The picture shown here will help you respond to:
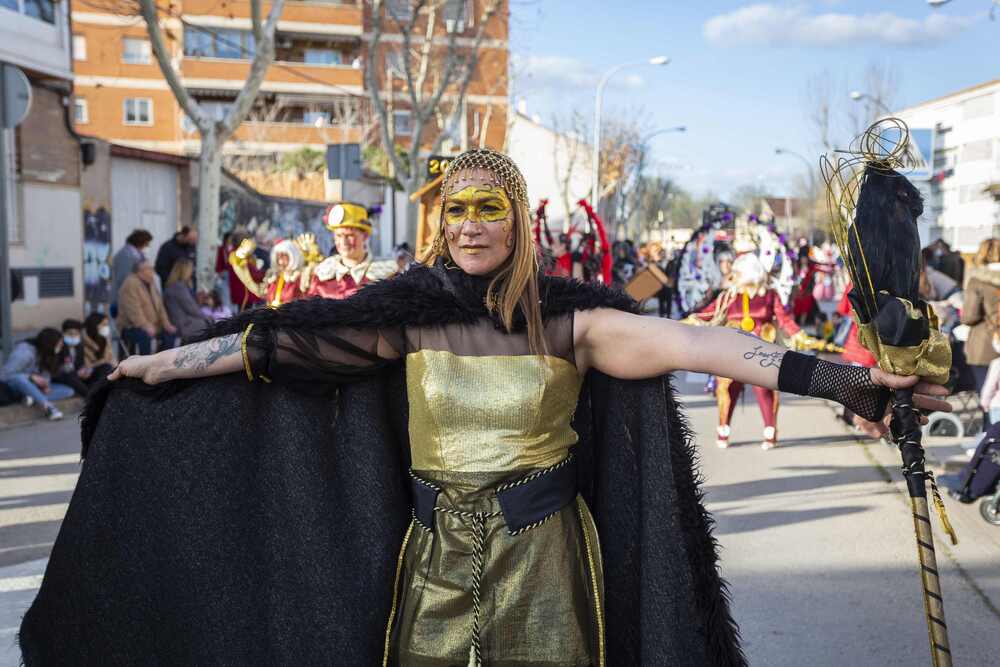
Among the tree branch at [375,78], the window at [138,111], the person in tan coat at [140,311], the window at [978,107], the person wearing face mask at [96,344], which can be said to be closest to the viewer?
the person wearing face mask at [96,344]

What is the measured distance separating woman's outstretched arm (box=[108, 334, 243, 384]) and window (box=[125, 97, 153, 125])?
48916mm

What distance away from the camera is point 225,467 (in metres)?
3.13

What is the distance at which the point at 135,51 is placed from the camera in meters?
48.3

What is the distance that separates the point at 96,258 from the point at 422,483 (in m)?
16.0

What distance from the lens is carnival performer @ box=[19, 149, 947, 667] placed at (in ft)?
9.25

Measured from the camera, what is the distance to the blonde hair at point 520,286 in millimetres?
2850

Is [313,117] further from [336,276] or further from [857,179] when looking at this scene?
[857,179]

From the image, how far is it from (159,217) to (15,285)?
16.7 feet

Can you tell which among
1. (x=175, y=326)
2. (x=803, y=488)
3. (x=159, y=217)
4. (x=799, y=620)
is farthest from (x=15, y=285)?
(x=799, y=620)

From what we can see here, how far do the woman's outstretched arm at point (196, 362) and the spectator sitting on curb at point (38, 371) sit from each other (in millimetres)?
8381

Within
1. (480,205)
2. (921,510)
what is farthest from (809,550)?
(480,205)

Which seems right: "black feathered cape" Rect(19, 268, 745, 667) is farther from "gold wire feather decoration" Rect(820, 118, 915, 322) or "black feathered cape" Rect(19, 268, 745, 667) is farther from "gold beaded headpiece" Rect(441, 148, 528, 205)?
"gold wire feather decoration" Rect(820, 118, 915, 322)

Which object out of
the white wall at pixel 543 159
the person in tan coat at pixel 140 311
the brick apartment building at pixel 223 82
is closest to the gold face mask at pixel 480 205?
the person in tan coat at pixel 140 311

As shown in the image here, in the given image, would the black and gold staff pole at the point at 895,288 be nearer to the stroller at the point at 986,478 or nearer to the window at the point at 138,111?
the stroller at the point at 986,478
